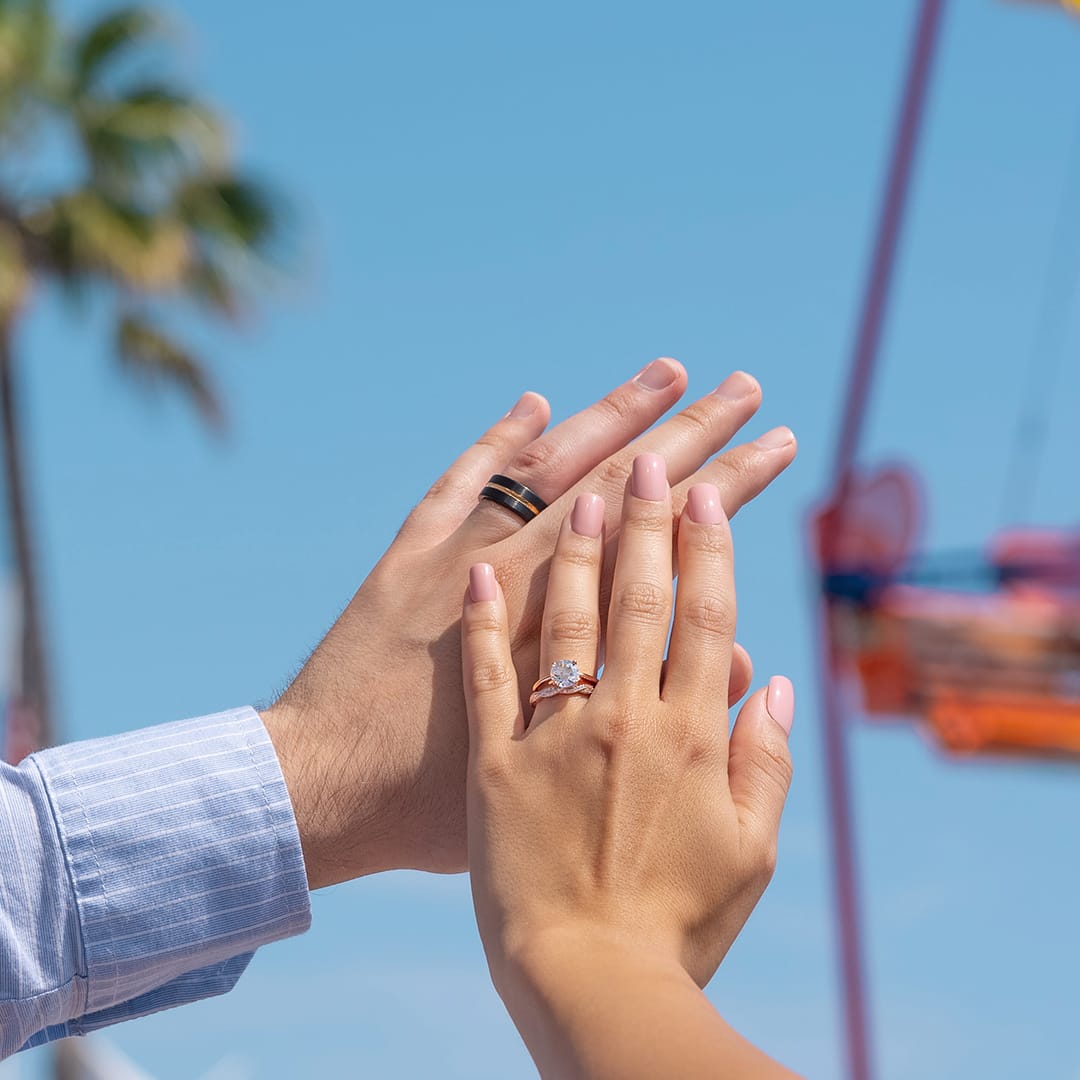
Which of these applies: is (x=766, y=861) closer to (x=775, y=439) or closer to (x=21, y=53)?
(x=775, y=439)

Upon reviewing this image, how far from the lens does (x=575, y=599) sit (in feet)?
Answer: 4.83

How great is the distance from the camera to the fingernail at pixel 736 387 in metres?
1.87

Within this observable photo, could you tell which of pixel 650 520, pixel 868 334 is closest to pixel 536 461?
pixel 650 520

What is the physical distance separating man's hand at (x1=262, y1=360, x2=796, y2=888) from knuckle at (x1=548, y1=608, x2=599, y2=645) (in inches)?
6.6

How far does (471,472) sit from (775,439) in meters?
0.37

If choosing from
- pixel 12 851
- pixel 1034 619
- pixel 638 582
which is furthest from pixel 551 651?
pixel 1034 619

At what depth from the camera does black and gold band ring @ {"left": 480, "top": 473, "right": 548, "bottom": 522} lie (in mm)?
1805

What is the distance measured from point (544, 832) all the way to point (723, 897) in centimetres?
15

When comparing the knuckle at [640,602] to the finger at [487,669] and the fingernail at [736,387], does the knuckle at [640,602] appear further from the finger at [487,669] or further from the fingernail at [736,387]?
the fingernail at [736,387]

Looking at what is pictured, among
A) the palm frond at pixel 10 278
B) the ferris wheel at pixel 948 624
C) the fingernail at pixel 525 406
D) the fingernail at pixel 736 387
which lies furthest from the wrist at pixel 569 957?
the palm frond at pixel 10 278

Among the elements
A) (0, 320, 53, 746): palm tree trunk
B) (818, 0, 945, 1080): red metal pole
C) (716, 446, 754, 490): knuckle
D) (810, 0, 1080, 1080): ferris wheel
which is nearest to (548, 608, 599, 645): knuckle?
(716, 446, 754, 490): knuckle

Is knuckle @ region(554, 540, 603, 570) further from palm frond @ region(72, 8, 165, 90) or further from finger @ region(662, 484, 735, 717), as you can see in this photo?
palm frond @ region(72, 8, 165, 90)

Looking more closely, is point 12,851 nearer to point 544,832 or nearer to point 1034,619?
point 544,832

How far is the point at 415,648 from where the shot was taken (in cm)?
167
